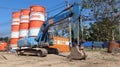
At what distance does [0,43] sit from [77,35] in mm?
30477

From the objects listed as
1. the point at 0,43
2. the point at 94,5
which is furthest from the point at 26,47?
the point at 0,43

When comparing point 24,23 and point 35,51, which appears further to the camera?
point 24,23

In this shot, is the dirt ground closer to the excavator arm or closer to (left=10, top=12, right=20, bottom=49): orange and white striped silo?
the excavator arm

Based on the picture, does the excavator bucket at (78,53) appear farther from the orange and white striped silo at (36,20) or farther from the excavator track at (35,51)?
the orange and white striped silo at (36,20)

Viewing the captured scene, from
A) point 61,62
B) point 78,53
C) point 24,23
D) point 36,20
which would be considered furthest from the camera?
point 24,23

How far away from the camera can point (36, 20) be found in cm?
2938

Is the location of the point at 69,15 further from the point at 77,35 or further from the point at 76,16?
the point at 77,35

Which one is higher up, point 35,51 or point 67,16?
point 67,16

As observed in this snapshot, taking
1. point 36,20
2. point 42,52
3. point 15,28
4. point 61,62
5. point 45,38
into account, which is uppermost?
point 36,20

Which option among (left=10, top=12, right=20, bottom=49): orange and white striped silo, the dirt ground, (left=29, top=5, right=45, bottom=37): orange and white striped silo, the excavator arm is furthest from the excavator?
(left=10, top=12, right=20, bottom=49): orange and white striped silo

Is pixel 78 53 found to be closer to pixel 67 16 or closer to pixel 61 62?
pixel 61 62

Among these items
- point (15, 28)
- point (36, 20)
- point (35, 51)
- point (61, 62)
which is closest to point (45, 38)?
point (35, 51)

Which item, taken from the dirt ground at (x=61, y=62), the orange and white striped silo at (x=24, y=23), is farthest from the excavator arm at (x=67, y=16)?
the orange and white striped silo at (x=24, y=23)

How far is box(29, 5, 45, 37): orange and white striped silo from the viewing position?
95.6ft
